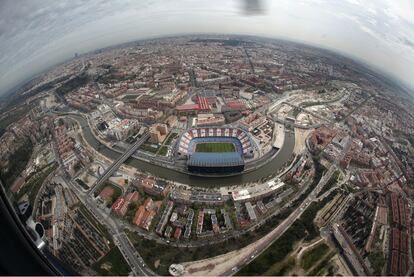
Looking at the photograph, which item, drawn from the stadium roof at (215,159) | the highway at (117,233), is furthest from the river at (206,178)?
the highway at (117,233)

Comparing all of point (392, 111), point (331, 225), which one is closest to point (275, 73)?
point (392, 111)

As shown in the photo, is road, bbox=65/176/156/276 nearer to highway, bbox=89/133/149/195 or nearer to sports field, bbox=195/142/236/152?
highway, bbox=89/133/149/195

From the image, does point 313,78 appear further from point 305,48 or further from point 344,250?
point 344,250

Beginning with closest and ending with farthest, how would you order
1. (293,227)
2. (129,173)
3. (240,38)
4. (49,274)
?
(49,274) → (293,227) → (129,173) → (240,38)

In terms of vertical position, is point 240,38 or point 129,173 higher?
point 240,38

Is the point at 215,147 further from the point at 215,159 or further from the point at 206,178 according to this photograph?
the point at 206,178

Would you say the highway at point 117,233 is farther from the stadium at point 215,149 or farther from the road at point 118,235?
the stadium at point 215,149
